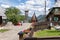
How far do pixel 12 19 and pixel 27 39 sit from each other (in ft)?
162

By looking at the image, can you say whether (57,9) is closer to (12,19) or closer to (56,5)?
(56,5)

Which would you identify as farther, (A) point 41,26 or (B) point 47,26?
(B) point 47,26

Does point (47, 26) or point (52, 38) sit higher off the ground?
point (52, 38)

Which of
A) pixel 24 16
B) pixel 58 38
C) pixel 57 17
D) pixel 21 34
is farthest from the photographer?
pixel 24 16

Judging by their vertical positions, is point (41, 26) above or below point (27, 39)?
below

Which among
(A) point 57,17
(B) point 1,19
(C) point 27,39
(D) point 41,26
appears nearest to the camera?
(C) point 27,39

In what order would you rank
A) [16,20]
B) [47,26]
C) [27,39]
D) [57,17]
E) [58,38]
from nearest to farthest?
[27,39], [58,38], [47,26], [57,17], [16,20]

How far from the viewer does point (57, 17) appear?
44.3 meters

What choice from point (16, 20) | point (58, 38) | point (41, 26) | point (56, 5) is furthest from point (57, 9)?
point (58, 38)

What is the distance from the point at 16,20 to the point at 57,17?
44.3ft

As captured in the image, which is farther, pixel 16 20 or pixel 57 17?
pixel 16 20

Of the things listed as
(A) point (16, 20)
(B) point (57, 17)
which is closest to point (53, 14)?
(B) point (57, 17)

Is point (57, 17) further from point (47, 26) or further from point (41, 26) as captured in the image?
point (41, 26)

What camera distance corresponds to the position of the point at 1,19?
159ft
